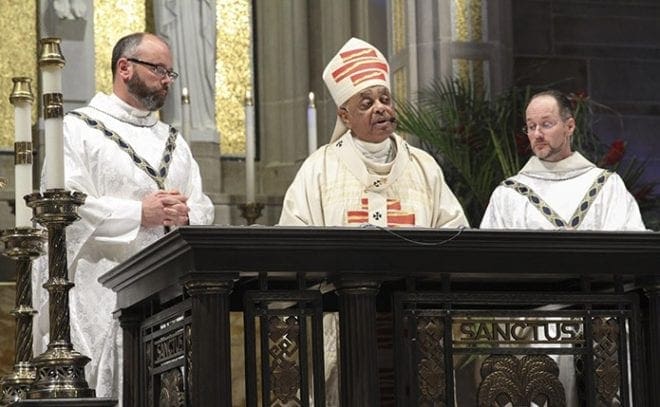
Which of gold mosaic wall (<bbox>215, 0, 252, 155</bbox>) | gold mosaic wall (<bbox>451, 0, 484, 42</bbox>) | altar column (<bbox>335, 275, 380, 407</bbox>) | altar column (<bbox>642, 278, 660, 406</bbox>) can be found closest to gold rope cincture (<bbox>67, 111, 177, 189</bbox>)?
altar column (<bbox>335, 275, 380, 407</bbox>)

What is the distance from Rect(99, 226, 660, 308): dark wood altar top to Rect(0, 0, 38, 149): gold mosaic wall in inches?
182

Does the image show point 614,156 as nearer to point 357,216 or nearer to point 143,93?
point 357,216

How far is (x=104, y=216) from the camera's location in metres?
6.25

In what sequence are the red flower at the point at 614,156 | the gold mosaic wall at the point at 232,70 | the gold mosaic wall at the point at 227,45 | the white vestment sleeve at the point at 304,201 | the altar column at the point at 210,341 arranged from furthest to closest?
the gold mosaic wall at the point at 232,70 → the gold mosaic wall at the point at 227,45 → the red flower at the point at 614,156 → the white vestment sleeve at the point at 304,201 → the altar column at the point at 210,341

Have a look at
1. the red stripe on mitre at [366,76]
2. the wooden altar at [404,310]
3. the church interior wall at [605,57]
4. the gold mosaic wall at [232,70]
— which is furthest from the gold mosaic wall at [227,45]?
the wooden altar at [404,310]

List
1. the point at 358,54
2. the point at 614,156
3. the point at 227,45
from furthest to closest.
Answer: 1. the point at 227,45
2. the point at 614,156
3. the point at 358,54

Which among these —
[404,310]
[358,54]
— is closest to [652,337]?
[404,310]

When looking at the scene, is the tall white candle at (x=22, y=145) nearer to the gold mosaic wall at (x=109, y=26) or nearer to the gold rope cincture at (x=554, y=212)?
the gold rope cincture at (x=554, y=212)

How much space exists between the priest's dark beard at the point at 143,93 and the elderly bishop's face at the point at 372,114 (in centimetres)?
75

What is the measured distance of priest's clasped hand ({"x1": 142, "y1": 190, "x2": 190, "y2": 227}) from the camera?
20.0 ft

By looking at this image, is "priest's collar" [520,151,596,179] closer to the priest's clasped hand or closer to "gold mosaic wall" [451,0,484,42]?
the priest's clasped hand

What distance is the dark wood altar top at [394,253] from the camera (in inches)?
181

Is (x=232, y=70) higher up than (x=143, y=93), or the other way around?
(x=232, y=70)

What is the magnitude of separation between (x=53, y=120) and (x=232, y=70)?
4.94 m
